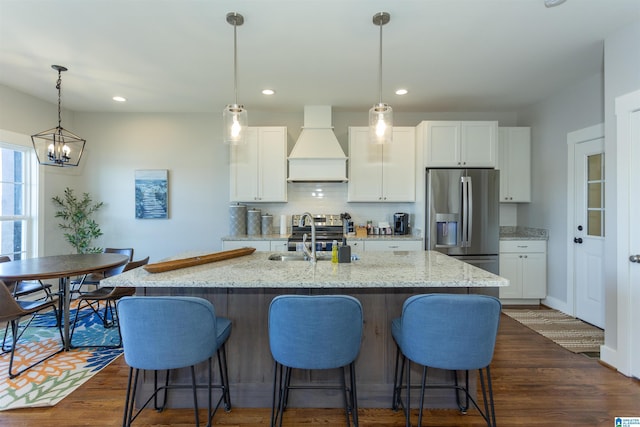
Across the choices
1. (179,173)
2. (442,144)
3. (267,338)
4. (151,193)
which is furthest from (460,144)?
(151,193)

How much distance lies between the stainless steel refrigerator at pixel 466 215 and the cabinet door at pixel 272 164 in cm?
203

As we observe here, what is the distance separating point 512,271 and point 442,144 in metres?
1.93

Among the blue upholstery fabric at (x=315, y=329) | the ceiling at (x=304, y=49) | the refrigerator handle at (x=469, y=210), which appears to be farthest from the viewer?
the refrigerator handle at (x=469, y=210)

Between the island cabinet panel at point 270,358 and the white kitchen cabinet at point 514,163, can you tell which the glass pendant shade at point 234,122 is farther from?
the white kitchen cabinet at point 514,163

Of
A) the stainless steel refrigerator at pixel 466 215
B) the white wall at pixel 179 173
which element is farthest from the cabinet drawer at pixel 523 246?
the white wall at pixel 179 173

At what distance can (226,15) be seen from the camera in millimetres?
2330

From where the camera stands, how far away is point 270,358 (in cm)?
202

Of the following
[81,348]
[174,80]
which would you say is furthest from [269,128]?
[81,348]

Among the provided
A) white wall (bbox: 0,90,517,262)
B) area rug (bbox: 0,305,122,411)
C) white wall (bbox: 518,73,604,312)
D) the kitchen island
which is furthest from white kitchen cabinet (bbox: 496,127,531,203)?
area rug (bbox: 0,305,122,411)

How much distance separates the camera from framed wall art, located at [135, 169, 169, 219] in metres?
4.59

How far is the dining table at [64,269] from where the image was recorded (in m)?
2.45

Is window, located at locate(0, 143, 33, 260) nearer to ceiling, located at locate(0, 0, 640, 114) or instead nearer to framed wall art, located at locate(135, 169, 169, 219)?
ceiling, located at locate(0, 0, 640, 114)

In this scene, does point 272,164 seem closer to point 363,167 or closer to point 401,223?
point 363,167

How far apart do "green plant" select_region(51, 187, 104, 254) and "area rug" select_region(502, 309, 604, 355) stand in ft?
18.8
